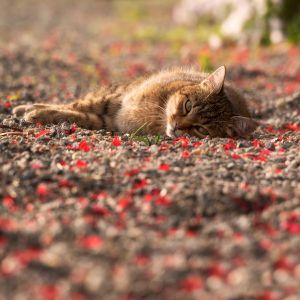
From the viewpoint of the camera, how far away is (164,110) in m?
6.43

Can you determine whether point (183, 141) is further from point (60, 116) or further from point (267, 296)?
point (267, 296)

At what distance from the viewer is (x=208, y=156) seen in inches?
218

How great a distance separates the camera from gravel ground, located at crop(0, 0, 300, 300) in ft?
11.3

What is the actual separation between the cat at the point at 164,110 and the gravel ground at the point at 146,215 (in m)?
0.28

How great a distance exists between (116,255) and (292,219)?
60.5 inches

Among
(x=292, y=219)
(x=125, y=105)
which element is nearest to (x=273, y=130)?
(x=125, y=105)

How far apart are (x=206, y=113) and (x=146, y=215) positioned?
2.34 m

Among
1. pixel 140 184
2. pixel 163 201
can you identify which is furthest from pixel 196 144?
pixel 163 201

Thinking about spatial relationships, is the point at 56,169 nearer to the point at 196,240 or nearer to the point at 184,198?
the point at 184,198

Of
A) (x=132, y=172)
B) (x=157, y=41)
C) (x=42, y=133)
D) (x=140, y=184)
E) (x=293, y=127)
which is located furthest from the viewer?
(x=157, y=41)

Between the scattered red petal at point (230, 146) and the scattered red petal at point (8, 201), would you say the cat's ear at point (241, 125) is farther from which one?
the scattered red petal at point (8, 201)

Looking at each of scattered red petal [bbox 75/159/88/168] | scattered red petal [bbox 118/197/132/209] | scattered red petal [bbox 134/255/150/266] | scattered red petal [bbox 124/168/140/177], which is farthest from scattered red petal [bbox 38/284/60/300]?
scattered red petal [bbox 75/159/88/168]

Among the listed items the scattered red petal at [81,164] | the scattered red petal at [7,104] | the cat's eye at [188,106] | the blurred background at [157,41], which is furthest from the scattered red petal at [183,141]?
the blurred background at [157,41]

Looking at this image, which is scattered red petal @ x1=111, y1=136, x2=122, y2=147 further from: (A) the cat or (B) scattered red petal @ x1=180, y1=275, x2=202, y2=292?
(B) scattered red petal @ x1=180, y1=275, x2=202, y2=292
